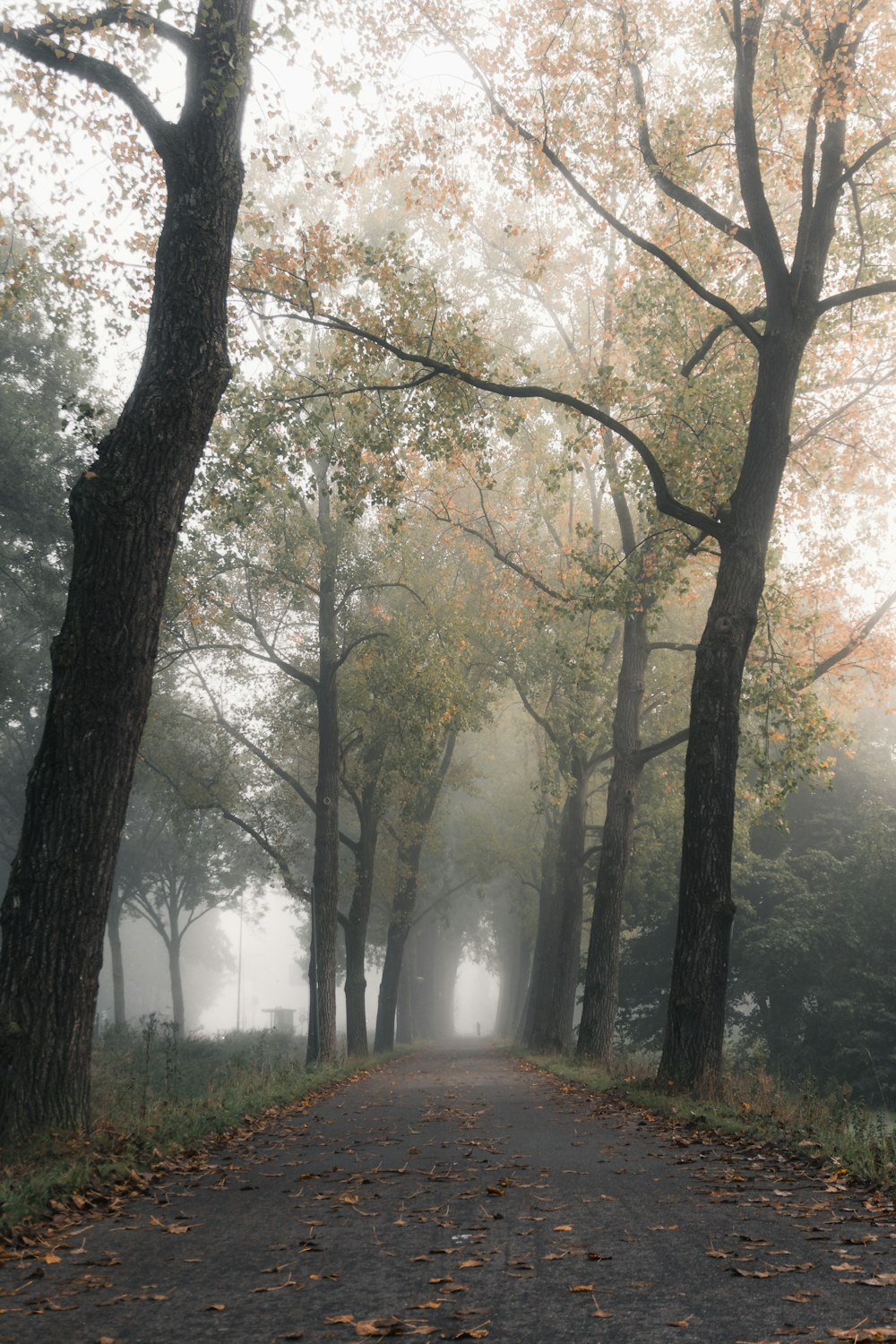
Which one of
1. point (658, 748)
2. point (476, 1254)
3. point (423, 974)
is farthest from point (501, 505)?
point (423, 974)

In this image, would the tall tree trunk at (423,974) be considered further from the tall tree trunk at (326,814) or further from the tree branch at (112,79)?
the tree branch at (112,79)

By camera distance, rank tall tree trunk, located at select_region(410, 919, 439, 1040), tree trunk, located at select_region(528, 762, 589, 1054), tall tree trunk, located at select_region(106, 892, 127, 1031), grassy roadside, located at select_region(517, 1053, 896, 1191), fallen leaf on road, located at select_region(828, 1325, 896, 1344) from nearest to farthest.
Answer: fallen leaf on road, located at select_region(828, 1325, 896, 1344), grassy roadside, located at select_region(517, 1053, 896, 1191), tree trunk, located at select_region(528, 762, 589, 1054), tall tree trunk, located at select_region(106, 892, 127, 1031), tall tree trunk, located at select_region(410, 919, 439, 1040)

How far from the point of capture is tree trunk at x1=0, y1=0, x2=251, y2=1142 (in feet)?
21.5

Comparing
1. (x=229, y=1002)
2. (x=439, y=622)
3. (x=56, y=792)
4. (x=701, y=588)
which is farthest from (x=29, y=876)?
(x=229, y=1002)

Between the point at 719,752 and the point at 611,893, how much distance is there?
684 centimetres

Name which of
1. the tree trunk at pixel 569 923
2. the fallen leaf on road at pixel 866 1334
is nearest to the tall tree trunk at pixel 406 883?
the tree trunk at pixel 569 923

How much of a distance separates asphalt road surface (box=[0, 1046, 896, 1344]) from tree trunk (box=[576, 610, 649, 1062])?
941 cm

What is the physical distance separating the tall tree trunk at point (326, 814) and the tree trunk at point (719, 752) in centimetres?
889

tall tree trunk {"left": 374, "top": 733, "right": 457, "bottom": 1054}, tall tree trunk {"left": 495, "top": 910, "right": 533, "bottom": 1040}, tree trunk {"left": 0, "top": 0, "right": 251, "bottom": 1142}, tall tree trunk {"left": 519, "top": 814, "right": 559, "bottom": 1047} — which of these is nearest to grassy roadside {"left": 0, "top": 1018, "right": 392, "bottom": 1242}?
tree trunk {"left": 0, "top": 0, "right": 251, "bottom": 1142}

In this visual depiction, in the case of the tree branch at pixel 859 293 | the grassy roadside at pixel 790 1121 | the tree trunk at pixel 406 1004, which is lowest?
the tree trunk at pixel 406 1004

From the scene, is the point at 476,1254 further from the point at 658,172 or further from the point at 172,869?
the point at 172,869

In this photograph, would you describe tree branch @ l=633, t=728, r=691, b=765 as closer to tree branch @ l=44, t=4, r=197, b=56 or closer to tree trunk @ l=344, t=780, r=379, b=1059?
tree trunk @ l=344, t=780, r=379, b=1059

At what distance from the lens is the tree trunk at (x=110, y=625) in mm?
6562

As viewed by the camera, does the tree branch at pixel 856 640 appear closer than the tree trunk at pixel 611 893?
Yes
